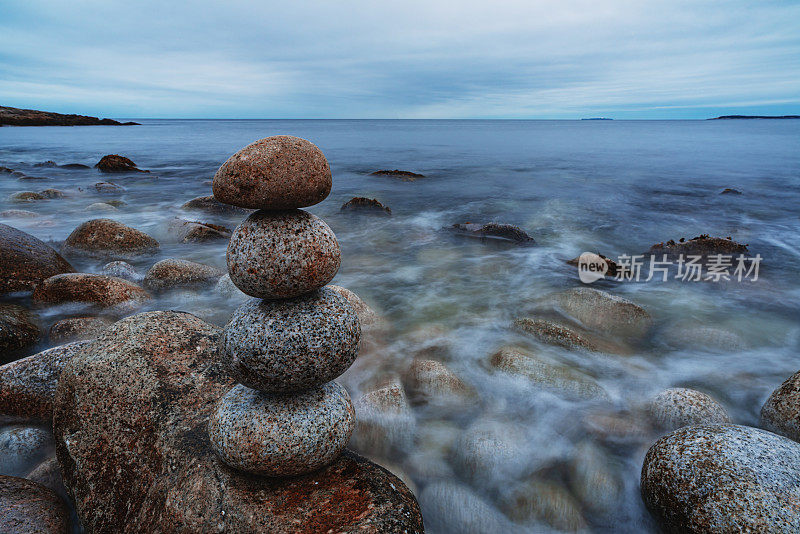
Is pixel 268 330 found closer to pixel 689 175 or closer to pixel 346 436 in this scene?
pixel 346 436

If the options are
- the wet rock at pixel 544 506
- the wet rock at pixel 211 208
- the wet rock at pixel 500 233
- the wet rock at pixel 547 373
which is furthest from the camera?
the wet rock at pixel 211 208

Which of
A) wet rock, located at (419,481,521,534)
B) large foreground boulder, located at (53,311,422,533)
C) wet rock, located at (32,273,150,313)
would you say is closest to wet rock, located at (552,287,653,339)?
wet rock, located at (419,481,521,534)

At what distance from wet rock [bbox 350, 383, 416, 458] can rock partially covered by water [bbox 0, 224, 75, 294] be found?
6.11m

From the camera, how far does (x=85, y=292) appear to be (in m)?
7.02

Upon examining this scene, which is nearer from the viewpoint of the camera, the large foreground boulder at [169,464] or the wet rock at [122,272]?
the large foreground boulder at [169,464]

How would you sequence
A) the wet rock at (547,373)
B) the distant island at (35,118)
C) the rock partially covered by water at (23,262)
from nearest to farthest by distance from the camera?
the wet rock at (547,373), the rock partially covered by water at (23,262), the distant island at (35,118)

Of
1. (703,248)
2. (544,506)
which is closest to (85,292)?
(544,506)

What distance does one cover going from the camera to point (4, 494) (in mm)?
3266

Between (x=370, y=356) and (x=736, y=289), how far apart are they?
23.9 feet

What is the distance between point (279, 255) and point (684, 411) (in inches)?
169

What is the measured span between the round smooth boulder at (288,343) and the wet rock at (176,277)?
5.66 metres

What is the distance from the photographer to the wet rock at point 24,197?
16.3 m

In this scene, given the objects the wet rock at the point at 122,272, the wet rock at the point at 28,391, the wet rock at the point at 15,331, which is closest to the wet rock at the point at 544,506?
the wet rock at the point at 28,391

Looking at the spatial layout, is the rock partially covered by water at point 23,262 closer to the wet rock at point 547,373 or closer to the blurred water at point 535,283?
the blurred water at point 535,283
